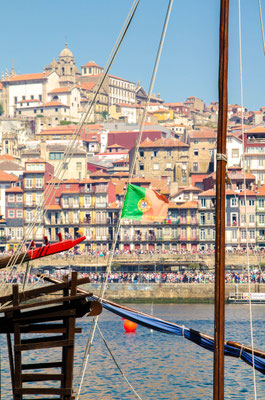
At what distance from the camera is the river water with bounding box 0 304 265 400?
32906 millimetres

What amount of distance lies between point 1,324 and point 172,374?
2529 centimetres

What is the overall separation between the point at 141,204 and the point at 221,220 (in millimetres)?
4566

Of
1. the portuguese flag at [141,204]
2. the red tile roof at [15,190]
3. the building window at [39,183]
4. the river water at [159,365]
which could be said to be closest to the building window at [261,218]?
the building window at [39,183]

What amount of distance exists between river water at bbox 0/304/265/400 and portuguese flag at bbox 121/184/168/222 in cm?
1545

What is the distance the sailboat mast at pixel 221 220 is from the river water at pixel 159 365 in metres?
19.6

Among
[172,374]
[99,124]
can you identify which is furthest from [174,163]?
[172,374]

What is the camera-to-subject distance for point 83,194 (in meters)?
110

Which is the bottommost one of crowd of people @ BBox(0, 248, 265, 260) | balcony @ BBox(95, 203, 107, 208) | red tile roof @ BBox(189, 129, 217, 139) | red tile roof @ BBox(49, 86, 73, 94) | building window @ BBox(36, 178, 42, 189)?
crowd of people @ BBox(0, 248, 265, 260)

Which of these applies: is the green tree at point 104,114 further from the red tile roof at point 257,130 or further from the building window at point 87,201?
the building window at point 87,201

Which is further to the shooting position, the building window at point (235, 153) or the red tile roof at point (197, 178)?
the building window at point (235, 153)

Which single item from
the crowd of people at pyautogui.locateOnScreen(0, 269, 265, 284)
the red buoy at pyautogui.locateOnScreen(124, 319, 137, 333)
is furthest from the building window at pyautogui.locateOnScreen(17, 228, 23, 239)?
the red buoy at pyautogui.locateOnScreen(124, 319, 137, 333)

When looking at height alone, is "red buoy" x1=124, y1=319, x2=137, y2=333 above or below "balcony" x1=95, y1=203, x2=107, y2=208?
below

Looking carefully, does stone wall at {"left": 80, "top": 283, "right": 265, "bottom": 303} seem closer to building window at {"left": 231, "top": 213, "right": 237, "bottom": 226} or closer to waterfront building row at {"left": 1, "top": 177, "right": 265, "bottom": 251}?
waterfront building row at {"left": 1, "top": 177, "right": 265, "bottom": 251}

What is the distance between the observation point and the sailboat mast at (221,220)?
12039 mm
